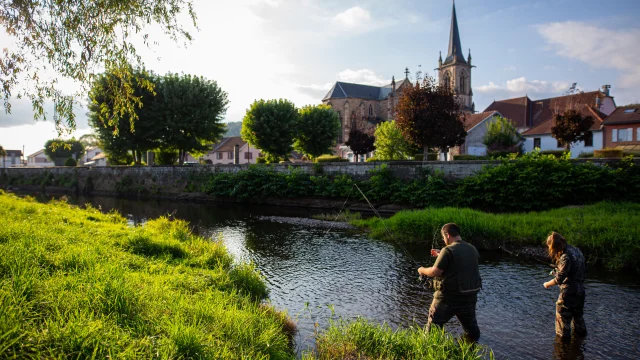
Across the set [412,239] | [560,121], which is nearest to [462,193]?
[412,239]

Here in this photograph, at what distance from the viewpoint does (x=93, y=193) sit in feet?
144

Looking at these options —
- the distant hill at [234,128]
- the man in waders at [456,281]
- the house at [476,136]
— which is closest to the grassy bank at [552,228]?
the man in waders at [456,281]

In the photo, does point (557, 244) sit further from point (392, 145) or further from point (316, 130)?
point (316, 130)

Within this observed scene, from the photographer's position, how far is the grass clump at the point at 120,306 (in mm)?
4113

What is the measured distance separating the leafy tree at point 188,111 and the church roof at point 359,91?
38.2 meters

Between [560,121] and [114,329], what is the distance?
33.1 metres

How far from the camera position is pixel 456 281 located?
589 centimetres

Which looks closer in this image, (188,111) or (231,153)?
(188,111)

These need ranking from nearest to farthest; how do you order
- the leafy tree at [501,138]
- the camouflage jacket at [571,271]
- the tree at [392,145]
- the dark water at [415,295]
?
the camouflage jacket at [571,271] < the dark water at [415,295] < the leafy tree at [501,138] < the tree at [392,145]

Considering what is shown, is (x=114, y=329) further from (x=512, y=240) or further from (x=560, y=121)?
(x=560, y=121)

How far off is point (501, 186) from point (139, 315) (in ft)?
64.1

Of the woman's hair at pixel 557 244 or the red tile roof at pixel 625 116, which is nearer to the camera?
the woman's hair at pixel 557 244

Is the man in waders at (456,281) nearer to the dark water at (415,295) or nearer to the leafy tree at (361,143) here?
the dark water at (415,295)

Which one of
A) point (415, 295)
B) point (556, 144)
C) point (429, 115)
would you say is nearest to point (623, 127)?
point (556, 144)
